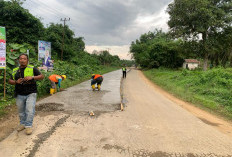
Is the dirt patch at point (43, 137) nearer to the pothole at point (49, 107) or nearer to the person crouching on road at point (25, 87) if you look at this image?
the person crouching on road at point (25, 87)

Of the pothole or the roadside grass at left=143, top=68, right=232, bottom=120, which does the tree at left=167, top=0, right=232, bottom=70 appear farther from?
the pothole

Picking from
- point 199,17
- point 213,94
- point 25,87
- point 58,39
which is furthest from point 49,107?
point 199,17

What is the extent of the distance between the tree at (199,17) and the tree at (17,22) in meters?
16.9

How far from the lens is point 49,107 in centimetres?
486

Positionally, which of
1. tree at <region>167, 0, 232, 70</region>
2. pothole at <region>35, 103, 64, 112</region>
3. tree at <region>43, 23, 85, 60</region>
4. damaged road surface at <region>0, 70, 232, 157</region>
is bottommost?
damaged road surface at <region>0, 70, 232, 157</region>

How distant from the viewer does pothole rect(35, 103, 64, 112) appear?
15.4 feet

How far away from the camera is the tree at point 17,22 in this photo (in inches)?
554

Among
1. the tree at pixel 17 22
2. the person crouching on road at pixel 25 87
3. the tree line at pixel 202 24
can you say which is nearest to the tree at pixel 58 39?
the tree at pixel 17 22

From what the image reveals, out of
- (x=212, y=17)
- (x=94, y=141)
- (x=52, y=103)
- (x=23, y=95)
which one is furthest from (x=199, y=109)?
(x=212, y=17)

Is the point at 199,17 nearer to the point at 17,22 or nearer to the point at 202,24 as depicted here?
the point at 202,24

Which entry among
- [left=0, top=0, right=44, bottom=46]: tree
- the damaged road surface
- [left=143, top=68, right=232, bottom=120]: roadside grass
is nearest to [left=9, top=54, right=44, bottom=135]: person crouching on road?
the damaged road surface

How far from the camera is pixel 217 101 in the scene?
683 cm

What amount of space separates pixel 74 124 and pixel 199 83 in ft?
29.4

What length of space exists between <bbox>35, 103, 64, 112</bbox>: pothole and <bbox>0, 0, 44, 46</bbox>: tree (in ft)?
41.0
